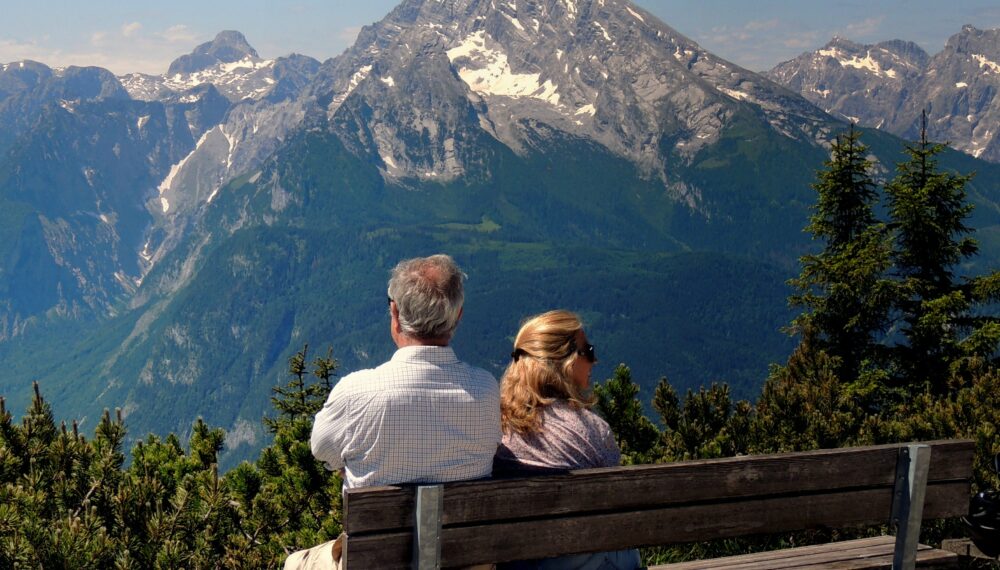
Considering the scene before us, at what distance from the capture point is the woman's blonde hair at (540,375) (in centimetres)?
541

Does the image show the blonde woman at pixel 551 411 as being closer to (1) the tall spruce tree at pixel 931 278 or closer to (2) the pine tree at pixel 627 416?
(2) the pine tree at pixel 627 416

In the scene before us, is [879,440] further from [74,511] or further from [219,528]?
[74,511]

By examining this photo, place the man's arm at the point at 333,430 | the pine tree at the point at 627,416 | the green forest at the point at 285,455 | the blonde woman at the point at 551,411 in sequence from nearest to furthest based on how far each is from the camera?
the man's arm at the point at 333,430 < the blonde woman at the point at 551,411 < the green forest at the point at 285,455 < the pine tree at the point at 627,416

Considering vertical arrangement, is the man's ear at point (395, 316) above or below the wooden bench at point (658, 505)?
above

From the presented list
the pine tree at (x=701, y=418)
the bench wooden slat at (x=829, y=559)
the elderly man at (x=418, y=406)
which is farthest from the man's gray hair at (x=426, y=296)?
the pine tree at (x=701, y=418)

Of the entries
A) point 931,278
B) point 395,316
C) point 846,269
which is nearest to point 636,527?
point 395,316

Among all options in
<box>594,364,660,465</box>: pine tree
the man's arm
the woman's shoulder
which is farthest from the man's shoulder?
<box>594,364,660,465</box>: pine tree

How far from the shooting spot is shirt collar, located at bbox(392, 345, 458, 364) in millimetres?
4926

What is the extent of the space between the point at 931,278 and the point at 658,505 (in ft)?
91.7

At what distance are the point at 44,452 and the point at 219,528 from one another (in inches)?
66.5

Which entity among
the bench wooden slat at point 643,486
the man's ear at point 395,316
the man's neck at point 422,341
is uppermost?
the man's ear at point 395,316

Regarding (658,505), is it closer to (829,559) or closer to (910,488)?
(910,488)

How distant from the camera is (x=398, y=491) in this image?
4.21 metres

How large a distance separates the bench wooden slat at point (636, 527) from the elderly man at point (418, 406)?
622 millimetres
